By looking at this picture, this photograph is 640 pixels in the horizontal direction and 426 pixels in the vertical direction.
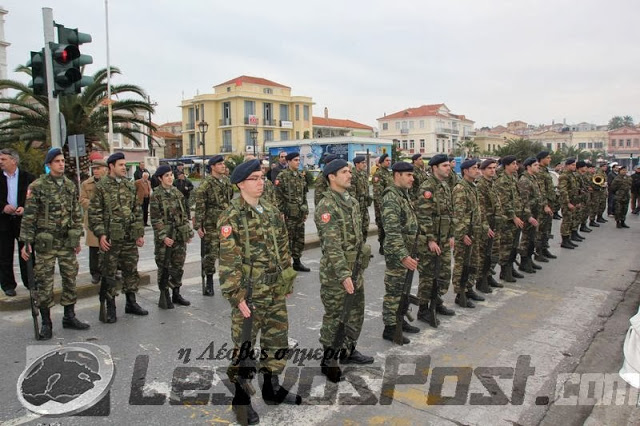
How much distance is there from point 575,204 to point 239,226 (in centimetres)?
966

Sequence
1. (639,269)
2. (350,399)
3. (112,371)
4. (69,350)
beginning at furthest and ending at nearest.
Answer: (639,269), (69,350), (112,371), (350,399)

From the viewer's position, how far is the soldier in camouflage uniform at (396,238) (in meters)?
4.74

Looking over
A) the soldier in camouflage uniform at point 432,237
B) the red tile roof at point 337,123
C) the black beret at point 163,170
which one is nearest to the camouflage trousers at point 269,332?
the soldier in camouflage uniform at point 432,237

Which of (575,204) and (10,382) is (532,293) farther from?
(10,382)

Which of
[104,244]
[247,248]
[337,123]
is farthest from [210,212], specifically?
[337,123]

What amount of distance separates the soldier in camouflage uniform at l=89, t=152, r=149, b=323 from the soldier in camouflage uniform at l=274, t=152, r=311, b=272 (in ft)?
9.50

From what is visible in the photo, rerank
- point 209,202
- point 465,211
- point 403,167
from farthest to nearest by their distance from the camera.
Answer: point 209,202, point 465,211, point 403,167

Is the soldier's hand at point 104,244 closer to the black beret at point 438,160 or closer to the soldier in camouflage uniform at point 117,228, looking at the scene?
the soldier in camouflage uniform at point 117,228

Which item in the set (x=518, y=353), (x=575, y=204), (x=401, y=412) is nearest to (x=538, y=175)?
(x=575, y=204)

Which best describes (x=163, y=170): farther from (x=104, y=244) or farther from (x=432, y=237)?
(x=432, y=237)

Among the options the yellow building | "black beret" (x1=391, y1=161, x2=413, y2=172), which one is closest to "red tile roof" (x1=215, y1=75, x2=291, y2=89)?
the yellow building

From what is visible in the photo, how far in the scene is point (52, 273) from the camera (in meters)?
5.18

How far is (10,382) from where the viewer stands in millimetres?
4066

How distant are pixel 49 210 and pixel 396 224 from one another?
375 centimetres
